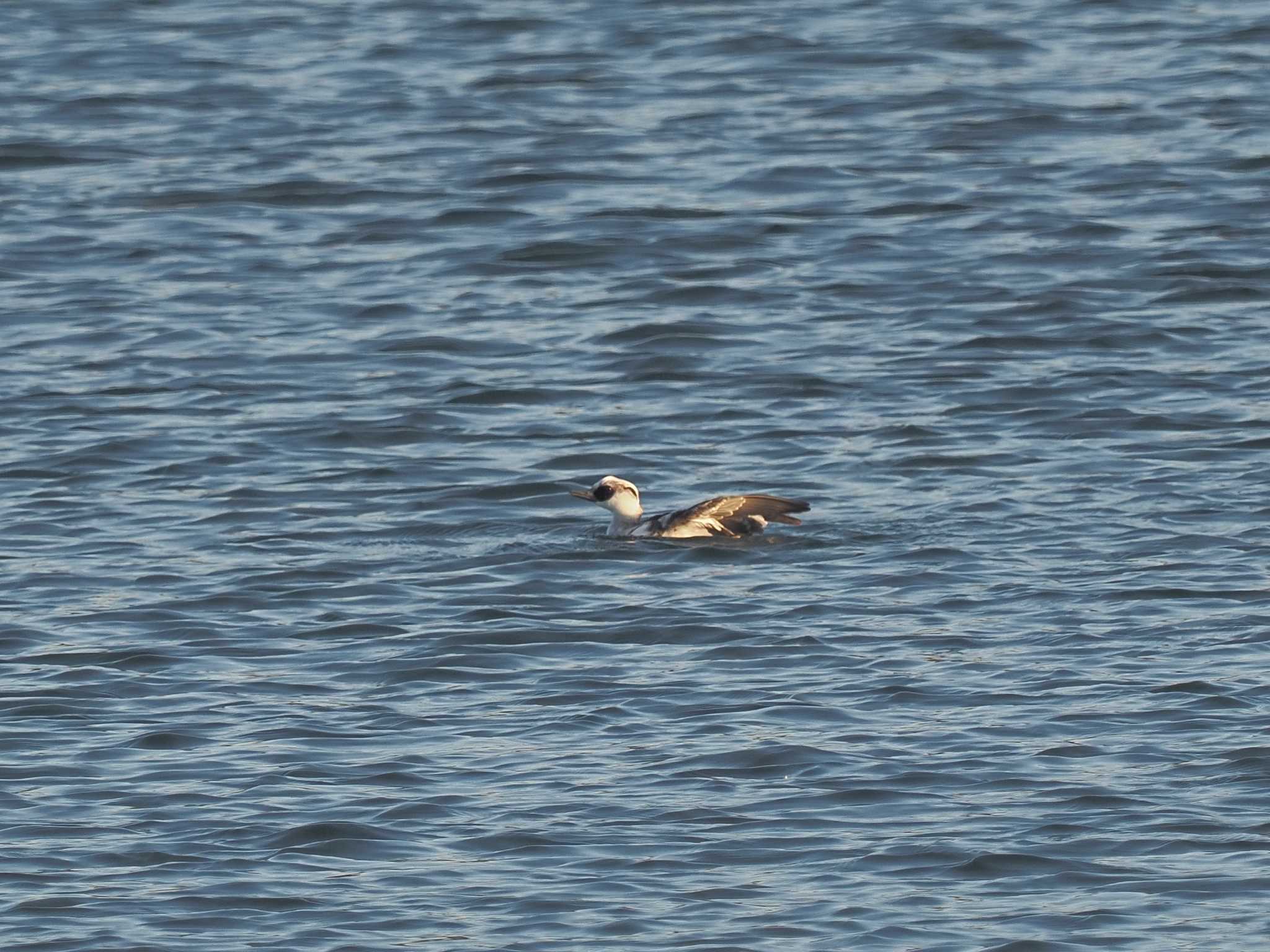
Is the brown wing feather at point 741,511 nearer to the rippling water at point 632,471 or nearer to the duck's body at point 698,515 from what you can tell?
the duck's body at point 698,515

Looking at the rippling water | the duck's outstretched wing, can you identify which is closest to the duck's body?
the duck's outstretched wing

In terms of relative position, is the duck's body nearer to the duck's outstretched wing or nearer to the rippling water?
the duck's outstretched wing

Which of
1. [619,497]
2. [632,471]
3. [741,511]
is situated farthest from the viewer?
[632,471]

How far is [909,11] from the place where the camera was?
2923 cm

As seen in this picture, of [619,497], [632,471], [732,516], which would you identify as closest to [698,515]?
[732,516]

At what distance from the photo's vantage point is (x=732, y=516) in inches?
595

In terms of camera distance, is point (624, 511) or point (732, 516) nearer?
point (732, 516)

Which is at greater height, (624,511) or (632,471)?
(624,511)

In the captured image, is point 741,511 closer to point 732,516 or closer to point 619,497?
point 732,516

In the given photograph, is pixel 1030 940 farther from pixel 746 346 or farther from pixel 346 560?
pixel 746 346

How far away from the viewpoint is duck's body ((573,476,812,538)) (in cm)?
1509

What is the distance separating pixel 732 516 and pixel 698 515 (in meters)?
0.19

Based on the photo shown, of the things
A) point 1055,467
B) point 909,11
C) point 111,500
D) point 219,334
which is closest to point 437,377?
point 219,334

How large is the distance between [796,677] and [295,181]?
12.4 metres
